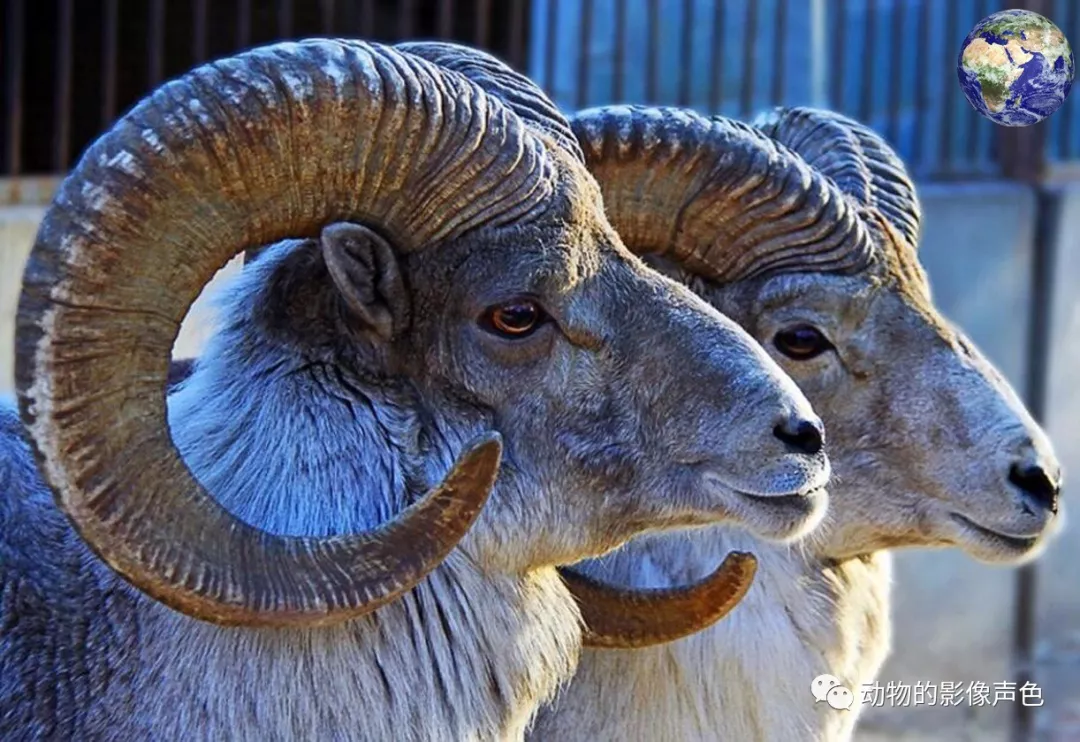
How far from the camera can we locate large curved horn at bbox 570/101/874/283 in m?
5.14

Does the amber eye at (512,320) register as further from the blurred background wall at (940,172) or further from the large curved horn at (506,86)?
the blurred background wall at (940,172)

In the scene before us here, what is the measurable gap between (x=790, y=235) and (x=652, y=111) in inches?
18.6

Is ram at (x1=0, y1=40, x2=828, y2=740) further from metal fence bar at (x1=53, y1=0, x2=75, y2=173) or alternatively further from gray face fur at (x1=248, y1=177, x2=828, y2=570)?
metal fence bar at (x1=53, y1=0, x2=75, y2=173)

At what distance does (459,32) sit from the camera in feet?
44.4

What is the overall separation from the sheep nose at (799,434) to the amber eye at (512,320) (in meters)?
0.53

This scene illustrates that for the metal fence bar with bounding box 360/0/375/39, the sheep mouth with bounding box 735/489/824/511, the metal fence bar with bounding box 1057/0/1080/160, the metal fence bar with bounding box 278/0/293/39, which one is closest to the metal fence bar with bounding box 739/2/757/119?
the metal fence bar with bounding box 1057/0/1080/160

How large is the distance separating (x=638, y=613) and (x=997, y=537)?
1036 millimetres

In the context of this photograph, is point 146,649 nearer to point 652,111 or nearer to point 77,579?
point 77,579

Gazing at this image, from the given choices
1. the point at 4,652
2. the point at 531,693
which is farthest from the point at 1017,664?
the point at 4,652

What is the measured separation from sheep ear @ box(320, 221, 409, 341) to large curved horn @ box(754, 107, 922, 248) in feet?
5.98

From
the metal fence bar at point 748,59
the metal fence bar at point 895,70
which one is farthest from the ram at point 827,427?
the metal fence bar at point 895,70

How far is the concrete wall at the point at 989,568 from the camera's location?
10.3m

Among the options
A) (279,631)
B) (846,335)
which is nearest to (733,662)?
(846,335)

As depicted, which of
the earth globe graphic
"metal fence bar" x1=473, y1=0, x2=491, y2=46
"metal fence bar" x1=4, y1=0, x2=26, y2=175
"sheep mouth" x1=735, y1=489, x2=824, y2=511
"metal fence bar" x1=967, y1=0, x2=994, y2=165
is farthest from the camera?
"metal fence bar" x1=967, y1=0, x2=994, y2=165
